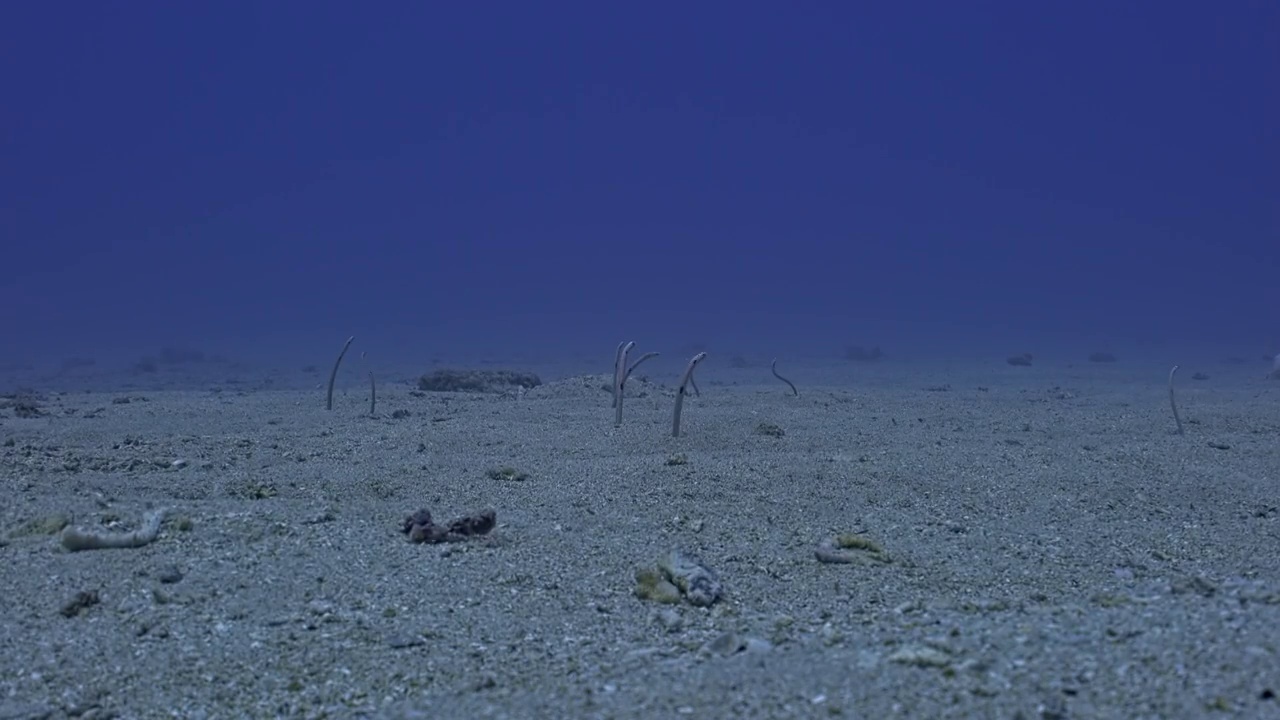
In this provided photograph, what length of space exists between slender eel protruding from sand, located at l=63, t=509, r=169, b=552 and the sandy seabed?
6 cm

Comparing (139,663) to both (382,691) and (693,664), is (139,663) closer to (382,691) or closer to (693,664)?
(382,691)

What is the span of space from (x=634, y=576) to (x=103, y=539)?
9.58ft

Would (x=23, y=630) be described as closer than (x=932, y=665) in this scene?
No

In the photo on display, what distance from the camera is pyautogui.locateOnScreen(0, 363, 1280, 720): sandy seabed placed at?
12.0 feet

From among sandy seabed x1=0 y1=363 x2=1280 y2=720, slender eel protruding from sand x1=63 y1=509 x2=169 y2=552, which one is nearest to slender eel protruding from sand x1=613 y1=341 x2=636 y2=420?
sandy seabed x1=0 y1=363 x2=1280 y2=720

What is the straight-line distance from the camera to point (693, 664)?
399cm

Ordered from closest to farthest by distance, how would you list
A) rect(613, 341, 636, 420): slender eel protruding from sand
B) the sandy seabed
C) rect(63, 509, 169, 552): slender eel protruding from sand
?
the sandy seabed
rect(63, 509, 169, 552): slender eel protruding from sand
rect(613, 341, 636, 420): slender eel protruding from sand

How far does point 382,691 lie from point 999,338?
51907 millimetres

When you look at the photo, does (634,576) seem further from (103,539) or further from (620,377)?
(620,377)

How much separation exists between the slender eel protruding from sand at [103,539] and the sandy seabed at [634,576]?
0.21 ft

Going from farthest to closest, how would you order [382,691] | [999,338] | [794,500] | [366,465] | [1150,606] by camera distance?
[999,338] < [366,465] < [794,500] < [1150,606] < [382,691]

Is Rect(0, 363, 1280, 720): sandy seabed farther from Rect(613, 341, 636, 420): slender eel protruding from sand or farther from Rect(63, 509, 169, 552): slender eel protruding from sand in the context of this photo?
Rect(613, 341, 636, 420): slender eel protruding from sand

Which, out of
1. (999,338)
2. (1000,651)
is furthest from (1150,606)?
(999,338)

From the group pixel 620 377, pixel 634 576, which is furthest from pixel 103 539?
pixel 620 377
